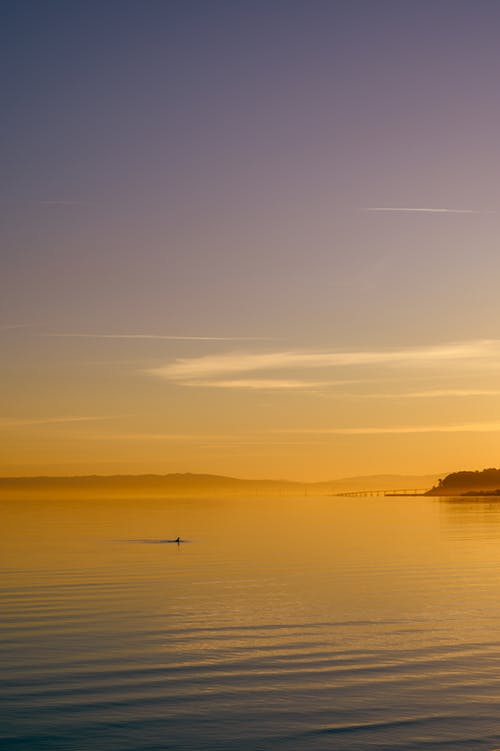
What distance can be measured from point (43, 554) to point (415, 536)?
50.8 meters

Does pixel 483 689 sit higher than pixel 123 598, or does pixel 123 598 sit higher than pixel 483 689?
pixel 123 598

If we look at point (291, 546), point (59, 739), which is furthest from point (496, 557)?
point (59, 739)

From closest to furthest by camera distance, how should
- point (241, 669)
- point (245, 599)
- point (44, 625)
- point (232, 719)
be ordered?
1. point (232, 719)
2. point (241, 669)
3. point (44, 625)
4. point (245, 599)

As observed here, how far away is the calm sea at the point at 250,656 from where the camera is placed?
82.3 ft

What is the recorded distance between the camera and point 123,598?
51719 mm

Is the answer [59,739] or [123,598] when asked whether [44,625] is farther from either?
[59,739]

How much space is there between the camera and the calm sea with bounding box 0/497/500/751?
25.1 metres

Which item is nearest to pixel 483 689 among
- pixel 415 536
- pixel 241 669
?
pixel 241 669

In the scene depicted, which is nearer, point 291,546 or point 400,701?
point 400,701

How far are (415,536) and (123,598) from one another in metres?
65.6

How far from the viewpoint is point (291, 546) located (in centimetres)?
9225

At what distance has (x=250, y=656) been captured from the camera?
113 feet

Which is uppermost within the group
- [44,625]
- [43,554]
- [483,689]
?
[43,554]

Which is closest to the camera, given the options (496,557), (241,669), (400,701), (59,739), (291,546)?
(59,739)
